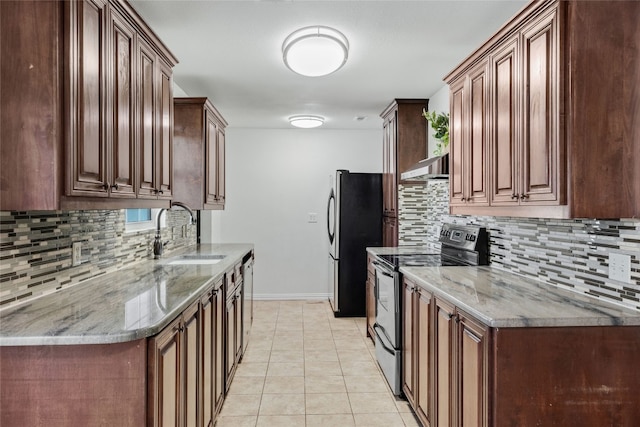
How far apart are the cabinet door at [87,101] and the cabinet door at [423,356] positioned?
1745 millimetres

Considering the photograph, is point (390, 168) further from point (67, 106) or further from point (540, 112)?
point (67, 106)

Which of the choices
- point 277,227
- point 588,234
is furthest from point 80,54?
point 277,227

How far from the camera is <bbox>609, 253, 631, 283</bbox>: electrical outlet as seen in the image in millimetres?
1609

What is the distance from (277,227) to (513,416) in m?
4.45

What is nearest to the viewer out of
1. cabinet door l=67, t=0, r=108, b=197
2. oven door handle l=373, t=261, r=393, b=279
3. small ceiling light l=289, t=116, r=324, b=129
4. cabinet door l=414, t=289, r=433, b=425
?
cabinet door l=67, t=0, r=108, b=197

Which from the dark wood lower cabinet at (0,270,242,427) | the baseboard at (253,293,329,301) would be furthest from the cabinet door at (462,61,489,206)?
the baseboard at (253,293,329,301)

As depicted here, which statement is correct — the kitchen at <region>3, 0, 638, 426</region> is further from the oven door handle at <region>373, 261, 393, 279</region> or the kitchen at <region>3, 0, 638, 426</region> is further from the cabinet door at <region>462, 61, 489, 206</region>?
the cabinet door at <region>462, 61, 489, 206</region>

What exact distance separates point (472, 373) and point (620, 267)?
773mm

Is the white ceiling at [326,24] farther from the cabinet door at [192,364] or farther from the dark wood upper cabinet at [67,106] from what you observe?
the cabinet door at [192,364]

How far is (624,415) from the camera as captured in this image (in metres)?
1.47

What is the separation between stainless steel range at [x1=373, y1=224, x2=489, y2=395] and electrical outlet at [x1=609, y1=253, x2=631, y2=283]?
1.07 meters

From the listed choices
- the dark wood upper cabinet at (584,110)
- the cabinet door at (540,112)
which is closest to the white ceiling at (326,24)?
the cabinet door at (540,112)

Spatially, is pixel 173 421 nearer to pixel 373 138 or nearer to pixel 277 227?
pixel 277 227

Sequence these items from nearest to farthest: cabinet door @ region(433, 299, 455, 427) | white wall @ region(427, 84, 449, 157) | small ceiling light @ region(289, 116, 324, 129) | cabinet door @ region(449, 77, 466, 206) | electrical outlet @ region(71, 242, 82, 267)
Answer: cabinet door @ region(433, 299, 455, 427), electrical outlet @ region(71, 242, 82, 267), cabinet door @ region(449, 77, 466, 206), white wall @ region(427, 84, 449, 157), small ceiling light @ region(289, 116, 324, 129)
